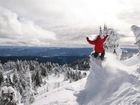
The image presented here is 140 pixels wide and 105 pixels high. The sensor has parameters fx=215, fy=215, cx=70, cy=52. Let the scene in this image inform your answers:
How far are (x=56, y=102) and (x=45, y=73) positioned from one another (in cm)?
11758

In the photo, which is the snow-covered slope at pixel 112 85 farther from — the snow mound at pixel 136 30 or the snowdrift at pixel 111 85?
the snow mound at pixel 136 30

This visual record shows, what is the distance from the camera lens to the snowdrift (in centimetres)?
1137

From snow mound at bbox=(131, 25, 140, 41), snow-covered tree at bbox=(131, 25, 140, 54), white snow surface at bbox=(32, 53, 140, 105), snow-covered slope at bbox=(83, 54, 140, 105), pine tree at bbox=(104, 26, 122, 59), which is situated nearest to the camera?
snow-covered slope at bbox=(83, 54, 140, 105)

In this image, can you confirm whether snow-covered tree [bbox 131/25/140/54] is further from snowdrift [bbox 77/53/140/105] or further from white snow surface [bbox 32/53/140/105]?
snowdrift [bbox 77/53/140/105]

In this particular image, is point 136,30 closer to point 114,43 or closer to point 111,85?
point 111,85

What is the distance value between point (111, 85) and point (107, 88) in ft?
1.23

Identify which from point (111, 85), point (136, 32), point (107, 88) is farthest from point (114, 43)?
point (111, 85)

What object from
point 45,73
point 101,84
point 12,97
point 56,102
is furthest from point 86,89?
point 45,73

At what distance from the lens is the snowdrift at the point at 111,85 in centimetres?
1137

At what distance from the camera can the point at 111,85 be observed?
44.8 ft

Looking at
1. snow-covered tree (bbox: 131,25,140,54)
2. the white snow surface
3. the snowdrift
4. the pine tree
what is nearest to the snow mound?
snow-covered tree (bbox: 131,25,140,54)

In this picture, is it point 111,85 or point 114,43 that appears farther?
point 114,43

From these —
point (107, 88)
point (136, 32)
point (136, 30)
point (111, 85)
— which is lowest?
point (107, 88)

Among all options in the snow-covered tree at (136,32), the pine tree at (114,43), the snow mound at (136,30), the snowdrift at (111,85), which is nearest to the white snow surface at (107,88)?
the snowdrift at (111,85)
